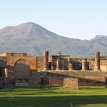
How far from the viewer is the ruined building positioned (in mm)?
70812

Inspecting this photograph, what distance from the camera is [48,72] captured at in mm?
85875

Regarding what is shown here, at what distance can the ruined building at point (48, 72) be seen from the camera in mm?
70812

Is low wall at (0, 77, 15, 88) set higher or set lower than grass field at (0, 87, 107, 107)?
higher

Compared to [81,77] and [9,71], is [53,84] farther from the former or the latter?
[9,71]

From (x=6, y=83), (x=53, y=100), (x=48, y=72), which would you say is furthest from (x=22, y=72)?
(x=53, y=100)

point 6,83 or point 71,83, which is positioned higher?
point 71,83

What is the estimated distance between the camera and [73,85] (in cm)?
5834

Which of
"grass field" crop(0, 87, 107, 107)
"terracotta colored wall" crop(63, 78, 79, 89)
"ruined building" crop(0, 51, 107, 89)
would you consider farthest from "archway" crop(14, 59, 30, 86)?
"grass field" crop(0, 87, 107, 107)

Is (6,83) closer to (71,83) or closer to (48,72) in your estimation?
(71,83)

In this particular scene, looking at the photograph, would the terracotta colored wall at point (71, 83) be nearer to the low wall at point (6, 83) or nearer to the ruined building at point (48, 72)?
the ruined building at point (48, 72)

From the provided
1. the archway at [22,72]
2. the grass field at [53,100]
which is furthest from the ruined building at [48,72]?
the grass field at [53,100]

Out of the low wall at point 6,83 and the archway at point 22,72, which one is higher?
the archway at point 22,72

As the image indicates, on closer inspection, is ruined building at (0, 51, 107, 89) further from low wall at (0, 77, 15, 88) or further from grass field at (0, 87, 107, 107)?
grass field at (0, 87, 107, 107)

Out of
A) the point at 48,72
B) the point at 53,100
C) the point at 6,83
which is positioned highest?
the point at 48,72
